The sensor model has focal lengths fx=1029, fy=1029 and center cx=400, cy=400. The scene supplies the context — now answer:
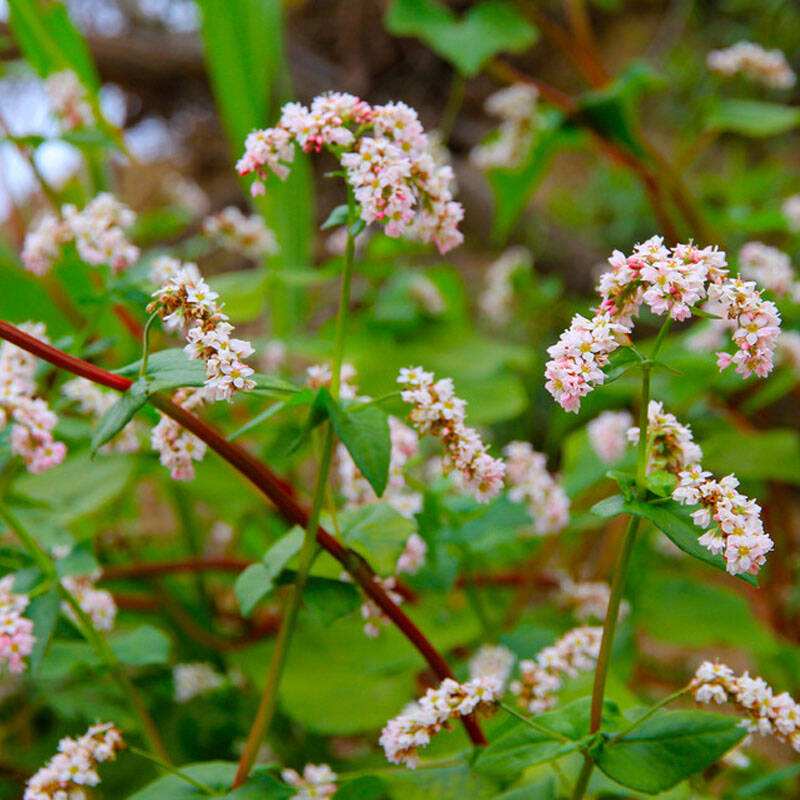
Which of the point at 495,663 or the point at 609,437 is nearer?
the point at 495,663

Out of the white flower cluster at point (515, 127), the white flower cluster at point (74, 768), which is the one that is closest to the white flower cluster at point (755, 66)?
the white flower cluster at point (515, 127)

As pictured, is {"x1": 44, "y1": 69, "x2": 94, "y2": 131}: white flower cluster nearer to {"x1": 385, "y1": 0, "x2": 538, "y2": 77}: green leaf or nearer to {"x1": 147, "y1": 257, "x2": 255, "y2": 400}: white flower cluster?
{"x1": 385, "y1": 0, "x2": 538, "y2": 77}: green leaf

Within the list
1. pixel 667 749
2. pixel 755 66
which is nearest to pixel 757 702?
pixel 667 749

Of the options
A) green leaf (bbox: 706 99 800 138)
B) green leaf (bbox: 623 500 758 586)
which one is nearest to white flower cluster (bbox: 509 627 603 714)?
green leaf (bbox: 623 500 758 586)

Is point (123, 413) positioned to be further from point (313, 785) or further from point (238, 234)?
point (238, 234)

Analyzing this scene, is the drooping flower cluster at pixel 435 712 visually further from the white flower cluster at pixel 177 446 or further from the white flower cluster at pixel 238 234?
the white flower cluster at pixel 238 234
